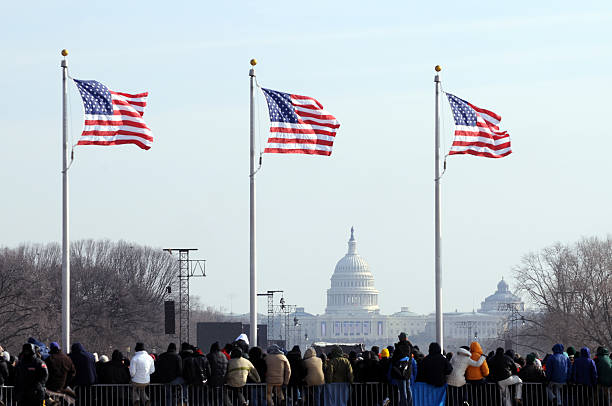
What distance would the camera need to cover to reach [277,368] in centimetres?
2995

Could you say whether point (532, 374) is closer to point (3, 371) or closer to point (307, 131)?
point (307, 131)

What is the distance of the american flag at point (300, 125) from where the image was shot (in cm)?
3597

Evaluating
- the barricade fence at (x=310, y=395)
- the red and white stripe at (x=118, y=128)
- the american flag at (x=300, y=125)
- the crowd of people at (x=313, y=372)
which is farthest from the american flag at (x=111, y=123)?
the barricade fence at (x=310, y=395)

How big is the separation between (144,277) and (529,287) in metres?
30.9

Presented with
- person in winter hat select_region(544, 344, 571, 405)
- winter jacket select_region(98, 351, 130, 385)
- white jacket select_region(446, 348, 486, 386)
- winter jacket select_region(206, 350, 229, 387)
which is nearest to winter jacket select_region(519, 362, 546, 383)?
person in winter hat select_region(544, 344, 571, 405)

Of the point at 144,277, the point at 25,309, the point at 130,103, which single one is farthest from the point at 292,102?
the point at 144,277

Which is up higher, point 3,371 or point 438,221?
point 438,221

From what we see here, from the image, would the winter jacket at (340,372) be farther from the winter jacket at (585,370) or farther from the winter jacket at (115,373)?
the winter jacket at (585,370)

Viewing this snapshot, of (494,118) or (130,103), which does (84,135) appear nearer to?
(130,103)

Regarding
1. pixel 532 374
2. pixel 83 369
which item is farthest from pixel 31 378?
pixel 532 374

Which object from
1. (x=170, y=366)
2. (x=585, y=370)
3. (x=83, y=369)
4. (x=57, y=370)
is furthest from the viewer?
(x=585, y=370)

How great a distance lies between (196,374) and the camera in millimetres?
29625

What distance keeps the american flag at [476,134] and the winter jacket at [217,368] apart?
10.8 meters

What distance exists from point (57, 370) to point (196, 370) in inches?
121
